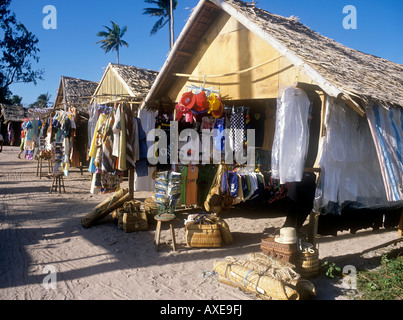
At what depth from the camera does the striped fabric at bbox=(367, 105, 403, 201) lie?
4.37 meters

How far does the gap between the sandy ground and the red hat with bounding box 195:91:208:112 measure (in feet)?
8.15

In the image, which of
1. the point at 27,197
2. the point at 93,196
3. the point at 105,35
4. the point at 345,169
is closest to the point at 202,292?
the point at 345,169

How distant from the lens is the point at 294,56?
4516 mm

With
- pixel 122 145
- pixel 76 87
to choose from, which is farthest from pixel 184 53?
pixel 76 87

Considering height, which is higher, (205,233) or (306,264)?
(205,233)

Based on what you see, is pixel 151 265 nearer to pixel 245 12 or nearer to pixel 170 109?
pixel 170 109

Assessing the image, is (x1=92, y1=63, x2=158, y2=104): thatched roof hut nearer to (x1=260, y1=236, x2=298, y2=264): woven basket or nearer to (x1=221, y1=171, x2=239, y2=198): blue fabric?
(x1=221, y1=171, x2=239, y2=198): blue fabric

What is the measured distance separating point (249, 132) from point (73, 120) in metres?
5.94

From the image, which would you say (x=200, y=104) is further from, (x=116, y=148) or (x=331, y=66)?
(x=331, y=66)

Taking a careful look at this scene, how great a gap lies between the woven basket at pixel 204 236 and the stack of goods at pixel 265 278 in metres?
1.15

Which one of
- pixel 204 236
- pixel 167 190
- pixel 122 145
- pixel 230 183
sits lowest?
pixel 204 236

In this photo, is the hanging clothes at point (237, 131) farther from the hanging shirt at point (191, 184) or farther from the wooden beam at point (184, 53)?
the wooden beam at point (184, 53)

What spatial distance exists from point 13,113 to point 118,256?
29012 mm

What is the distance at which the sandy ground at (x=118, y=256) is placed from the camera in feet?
12.6
